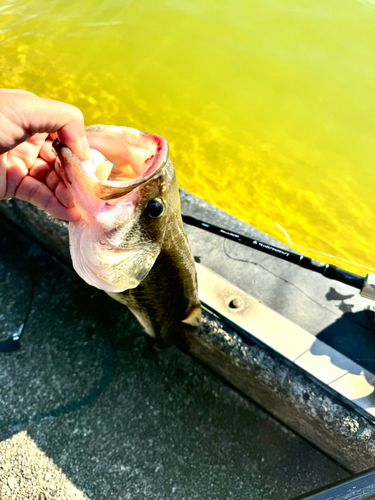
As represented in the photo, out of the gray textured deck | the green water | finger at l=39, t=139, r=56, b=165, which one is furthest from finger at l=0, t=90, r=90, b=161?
the green water

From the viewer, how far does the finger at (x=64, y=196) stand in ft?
5.98

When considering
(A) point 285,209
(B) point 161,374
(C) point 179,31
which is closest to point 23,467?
(B) point 161,374

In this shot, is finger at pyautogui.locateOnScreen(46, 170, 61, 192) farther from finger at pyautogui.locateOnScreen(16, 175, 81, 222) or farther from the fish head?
the fish head

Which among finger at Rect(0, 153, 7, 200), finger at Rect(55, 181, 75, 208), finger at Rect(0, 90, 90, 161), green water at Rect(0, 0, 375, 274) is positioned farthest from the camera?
green water at Rect(0, 0, 375, 274)

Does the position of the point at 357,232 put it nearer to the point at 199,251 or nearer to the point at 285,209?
the point at 285,209

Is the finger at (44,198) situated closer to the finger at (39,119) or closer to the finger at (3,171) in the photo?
the finger at (3,171)

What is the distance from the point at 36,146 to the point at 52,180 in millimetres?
210

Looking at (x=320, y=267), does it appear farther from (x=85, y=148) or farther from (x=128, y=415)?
(x=128, y=415)

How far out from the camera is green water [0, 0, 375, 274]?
495 centimetres

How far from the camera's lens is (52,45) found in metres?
6.68

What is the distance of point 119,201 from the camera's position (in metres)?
1.62

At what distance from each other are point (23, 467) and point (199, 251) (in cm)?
185

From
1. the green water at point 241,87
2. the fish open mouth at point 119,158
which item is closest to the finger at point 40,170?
the fish open mouth at point 119,158

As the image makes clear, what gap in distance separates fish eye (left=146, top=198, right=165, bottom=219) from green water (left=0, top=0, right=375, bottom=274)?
3062mm
